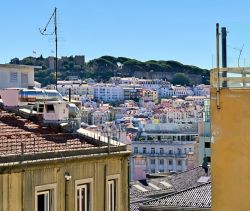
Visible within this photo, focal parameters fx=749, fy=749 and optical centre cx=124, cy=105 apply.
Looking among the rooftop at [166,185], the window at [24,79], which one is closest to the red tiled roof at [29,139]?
the window at [24,79]

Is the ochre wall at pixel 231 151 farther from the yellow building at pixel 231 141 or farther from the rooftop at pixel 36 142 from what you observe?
the rooftop at pixel 36 142

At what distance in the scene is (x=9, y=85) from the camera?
20500 mm

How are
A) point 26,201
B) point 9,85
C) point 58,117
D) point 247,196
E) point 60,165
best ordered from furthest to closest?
point 9,85
point 58,117
point 60,165
point 26,201
point 247,196

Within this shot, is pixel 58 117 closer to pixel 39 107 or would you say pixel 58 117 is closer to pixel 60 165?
pixel 39 107

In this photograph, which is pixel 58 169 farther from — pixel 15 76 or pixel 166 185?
pixel 166 185

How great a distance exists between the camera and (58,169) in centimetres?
1484

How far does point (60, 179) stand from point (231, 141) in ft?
15.4

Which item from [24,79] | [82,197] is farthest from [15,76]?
[82,197]

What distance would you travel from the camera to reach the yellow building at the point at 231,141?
1116 centimetres

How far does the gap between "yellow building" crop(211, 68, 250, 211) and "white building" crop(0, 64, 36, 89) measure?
999 centimetres

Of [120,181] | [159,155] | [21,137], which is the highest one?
[21,137]

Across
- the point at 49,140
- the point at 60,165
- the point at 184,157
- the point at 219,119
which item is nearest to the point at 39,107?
the point at 49,140

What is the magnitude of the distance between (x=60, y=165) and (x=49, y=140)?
5.07 feet

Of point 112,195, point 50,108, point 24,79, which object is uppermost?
point 24,79
